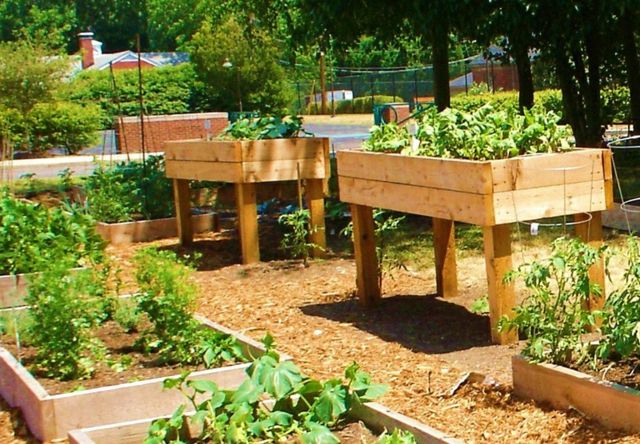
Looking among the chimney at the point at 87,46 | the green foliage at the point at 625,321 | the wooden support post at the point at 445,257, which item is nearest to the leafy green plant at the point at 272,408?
the green foliage at the point at 625,321

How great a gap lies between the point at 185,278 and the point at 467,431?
2.02m

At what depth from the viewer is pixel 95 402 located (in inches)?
219

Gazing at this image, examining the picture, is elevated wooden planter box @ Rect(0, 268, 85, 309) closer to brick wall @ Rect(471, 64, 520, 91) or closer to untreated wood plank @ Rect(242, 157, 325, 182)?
untreated wood plank @ Rect(242, 157, 325, 182)

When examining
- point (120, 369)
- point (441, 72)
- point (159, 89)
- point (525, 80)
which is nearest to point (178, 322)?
point (120, 369)

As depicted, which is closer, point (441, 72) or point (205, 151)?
point (205, 151)

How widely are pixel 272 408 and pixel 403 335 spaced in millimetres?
2115

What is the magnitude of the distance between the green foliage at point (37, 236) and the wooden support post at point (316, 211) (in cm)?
218

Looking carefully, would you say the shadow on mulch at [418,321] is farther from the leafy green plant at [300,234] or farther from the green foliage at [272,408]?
the green foliage at [272,408]

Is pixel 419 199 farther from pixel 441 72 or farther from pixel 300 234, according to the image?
pixel 441 72

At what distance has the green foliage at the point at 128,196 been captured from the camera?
12367 millimetres

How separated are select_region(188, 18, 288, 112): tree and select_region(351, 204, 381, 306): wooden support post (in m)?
28.1

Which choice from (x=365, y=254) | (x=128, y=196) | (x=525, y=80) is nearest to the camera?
(x=365, y=254)

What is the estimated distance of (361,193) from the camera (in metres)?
7.78

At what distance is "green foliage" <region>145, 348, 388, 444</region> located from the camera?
4.83 m
